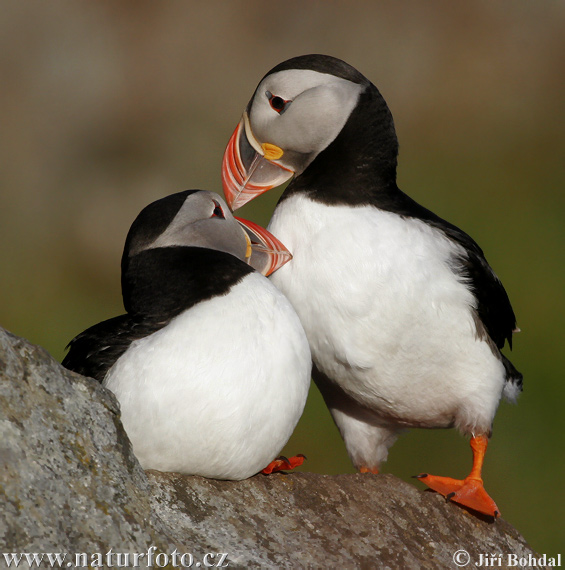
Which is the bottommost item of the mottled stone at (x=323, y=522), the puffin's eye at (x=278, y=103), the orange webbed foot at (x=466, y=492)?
the orange webbed foot at (x=466, y=492)

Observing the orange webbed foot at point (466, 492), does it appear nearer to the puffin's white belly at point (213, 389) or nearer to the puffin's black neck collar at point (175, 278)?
the puffin's white belly at point (213, 389)

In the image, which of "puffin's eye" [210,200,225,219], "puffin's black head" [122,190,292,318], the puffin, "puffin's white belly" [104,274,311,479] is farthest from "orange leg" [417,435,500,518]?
"puffin's eye" [210,200,225,219]

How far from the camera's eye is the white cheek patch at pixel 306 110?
3.83 m

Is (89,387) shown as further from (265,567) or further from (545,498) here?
(545,498)

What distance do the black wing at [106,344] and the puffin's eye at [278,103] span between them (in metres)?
1.07

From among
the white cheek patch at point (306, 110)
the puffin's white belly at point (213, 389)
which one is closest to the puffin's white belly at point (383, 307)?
the white cheek patch at point (306, 110)

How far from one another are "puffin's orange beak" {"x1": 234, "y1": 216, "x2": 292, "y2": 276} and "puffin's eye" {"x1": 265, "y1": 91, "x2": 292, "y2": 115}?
47 cm

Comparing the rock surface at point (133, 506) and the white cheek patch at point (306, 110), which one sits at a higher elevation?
the white cheek patch at point (306, 110)

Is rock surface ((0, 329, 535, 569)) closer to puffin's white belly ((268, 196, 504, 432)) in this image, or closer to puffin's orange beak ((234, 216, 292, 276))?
puffin's white belly ((268, 196, 504, 432))

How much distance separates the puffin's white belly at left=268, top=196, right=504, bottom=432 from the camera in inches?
147

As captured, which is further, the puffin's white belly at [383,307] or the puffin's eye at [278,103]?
the puffin's eye at [278,103]

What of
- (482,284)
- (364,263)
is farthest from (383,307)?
(482,284)

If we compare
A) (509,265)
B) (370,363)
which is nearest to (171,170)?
(509,265)

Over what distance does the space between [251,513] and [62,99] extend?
30.9 ft
